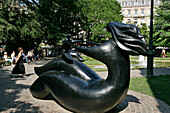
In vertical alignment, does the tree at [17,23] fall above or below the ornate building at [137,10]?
below

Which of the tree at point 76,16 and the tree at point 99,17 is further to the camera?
the tree at point 99,17

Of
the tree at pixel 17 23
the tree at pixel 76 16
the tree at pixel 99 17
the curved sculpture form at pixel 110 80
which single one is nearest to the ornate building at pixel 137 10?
the tree at pixel 76 16

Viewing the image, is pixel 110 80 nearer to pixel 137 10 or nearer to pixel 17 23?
pixel 17 23

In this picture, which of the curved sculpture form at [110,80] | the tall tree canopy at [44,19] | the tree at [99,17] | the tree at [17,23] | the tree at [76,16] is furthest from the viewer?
the tree at [99,17]

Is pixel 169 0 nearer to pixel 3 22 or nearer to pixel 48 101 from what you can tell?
pixel 3 22

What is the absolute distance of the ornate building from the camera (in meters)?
71.9

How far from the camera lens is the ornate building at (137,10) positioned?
236 feet

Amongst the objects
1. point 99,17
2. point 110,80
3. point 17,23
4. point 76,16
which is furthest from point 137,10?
point 110,80

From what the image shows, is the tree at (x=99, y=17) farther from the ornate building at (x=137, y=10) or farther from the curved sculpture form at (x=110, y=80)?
the ornate building at (x=137, y=10)

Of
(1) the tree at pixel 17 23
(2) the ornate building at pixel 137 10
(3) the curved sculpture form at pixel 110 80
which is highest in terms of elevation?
(2) the ornate building at pixel 137 10

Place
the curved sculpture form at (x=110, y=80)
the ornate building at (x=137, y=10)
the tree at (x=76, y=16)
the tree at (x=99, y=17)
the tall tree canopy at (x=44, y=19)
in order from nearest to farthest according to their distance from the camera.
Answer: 1. the curved sculpture form at (x=110, y=80)
2. the tall tree canopy at (x=44, y=19)
3. the tree at (x=76, y=16)
4. the tree at (x=99, y=17)
5. the ornate building at (x=137, y=10)

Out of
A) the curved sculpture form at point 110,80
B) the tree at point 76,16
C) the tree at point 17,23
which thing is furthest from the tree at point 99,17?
the curved sculpture form at point 110,80

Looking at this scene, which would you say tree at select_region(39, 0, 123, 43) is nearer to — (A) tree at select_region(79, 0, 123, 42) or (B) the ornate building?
(A) tree at select_region(79, 0, 123, 42)

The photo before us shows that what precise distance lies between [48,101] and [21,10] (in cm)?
2086
